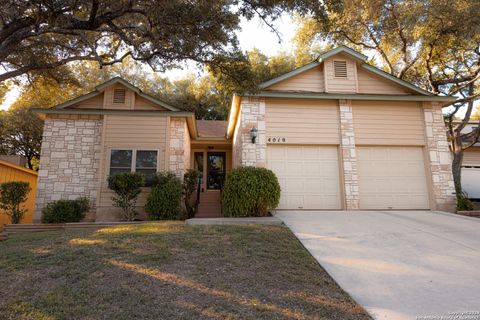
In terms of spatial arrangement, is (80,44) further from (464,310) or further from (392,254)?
(464,310)

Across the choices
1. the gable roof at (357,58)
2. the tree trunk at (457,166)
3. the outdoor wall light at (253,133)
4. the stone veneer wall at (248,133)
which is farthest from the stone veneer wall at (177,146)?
the tree trunk at (457,166)

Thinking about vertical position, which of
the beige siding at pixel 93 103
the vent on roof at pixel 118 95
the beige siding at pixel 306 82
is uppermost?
the beige siding at pixel 306 82

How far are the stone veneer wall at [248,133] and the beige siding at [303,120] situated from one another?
25cm

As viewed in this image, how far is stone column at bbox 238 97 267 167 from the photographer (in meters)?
8.05

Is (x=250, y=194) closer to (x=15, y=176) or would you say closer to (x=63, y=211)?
(x=63, y=211)

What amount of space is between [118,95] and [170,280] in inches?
317

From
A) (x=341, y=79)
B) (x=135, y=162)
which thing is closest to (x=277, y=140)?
(x=341, y=79)

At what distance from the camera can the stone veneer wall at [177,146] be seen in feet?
29.1

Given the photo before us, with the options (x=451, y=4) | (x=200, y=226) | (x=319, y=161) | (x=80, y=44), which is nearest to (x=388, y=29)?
(x=451, y=4)

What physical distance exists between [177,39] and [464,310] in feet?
20.6

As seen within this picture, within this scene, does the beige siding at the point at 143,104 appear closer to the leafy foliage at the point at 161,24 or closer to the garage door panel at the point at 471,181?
the leafy foliage at the point at 161,24

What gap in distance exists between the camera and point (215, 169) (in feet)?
44.4

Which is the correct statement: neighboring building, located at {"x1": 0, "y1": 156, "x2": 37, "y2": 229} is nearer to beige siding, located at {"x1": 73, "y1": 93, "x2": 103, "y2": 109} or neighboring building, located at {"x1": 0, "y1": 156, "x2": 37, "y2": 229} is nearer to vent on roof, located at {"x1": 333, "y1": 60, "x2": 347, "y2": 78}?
beige siding, located at {"x1": 73, "y1": 93, "x2": 103, "y2": 109}

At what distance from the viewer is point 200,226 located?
5648mm
